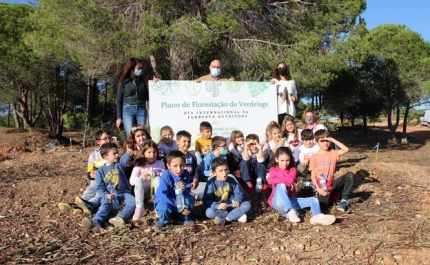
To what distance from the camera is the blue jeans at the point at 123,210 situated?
3688mm

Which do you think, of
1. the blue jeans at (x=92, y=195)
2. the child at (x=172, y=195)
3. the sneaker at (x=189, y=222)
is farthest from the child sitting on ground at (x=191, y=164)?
the blue jeans at (x=92, y=195)

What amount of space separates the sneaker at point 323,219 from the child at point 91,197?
226cm

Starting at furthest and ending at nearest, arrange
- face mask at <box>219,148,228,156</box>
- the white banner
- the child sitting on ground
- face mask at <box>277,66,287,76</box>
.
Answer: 1. face mask at <box>277,66,287,76</box>
2. the white banner
3. face mask at <box>219,148,228,156</box>
4. the child sitting on ground

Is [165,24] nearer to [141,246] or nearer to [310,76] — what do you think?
[310,76]

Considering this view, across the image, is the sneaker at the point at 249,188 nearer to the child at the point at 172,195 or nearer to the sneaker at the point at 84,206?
the child at the point at 172,195

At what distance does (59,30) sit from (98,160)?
5121 millimetres

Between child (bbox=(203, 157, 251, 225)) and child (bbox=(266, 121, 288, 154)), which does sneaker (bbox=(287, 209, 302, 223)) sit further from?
child (bbox=(266, 121, 288, 154))

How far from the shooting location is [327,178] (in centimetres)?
422

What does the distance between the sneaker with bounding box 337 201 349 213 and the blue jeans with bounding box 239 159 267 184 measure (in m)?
1.05

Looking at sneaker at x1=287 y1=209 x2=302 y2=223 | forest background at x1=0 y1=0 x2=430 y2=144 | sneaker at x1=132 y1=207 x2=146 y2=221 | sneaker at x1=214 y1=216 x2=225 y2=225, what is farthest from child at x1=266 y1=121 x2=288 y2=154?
forest background at x1=0 y1=0 x2=430 y2=144

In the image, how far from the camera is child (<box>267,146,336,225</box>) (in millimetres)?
3826

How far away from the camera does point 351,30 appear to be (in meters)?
9.38

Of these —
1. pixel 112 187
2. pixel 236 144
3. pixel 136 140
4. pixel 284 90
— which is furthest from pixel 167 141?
pixel 284 90

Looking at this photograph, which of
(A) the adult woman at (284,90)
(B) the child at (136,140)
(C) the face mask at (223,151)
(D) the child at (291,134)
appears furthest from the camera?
(A) the adult woman at (284,90)
